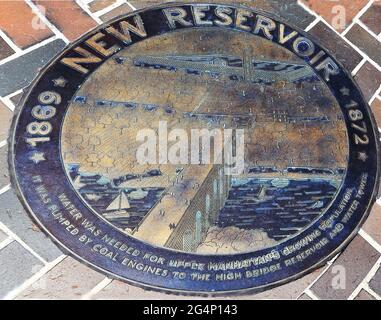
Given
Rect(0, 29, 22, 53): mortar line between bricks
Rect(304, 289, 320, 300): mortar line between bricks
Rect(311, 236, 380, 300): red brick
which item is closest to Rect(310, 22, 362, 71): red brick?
Rect(311, 236, 380, 300): red brick

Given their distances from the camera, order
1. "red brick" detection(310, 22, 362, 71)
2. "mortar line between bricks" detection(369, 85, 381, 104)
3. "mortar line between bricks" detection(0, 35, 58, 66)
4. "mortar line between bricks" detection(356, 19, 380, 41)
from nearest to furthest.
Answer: "mortar line between bricks" detection(0, 35, 58, 66), "mortar line between bricks" detection(369, 85, 381, 104), "red brick" detection(310, 22, 362, 71), "mortar line between bricks" detection(356, 19, 380, 41)

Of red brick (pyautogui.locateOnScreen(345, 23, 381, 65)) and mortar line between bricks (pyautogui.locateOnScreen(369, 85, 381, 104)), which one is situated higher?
red brick (pyautogui.locateOnScreen(345, 23, 381, 65))

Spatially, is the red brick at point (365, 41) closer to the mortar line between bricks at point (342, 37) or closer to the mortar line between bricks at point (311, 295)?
the mortar line between bricks at point (342, 37)

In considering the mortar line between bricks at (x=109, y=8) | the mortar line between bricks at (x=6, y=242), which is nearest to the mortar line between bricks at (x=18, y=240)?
the mortar line between bricks at (x=6, y=242)

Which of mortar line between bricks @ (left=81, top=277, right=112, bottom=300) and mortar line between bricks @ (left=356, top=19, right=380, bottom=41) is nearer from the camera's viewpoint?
mortar line between bricks @ (left=81, top=277, right=112, bottom=300)

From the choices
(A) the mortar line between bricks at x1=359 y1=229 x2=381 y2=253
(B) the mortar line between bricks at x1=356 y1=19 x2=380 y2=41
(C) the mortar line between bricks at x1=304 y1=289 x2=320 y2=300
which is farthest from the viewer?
(B) the mortar line between bricks at x1=356 y1=19 x2=380 y2=41

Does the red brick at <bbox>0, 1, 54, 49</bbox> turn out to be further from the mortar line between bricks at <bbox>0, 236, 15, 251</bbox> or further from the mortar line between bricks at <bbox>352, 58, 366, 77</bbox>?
the mortar line between bricks at <bbox>352, 58, 366, 77</bbox>

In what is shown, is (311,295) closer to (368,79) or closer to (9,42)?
(368,79)
